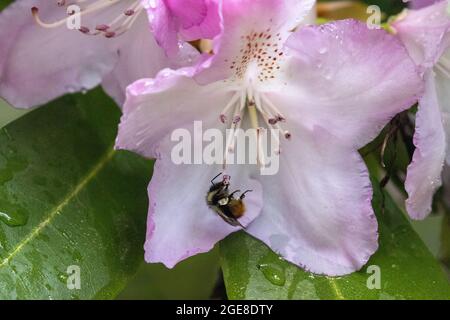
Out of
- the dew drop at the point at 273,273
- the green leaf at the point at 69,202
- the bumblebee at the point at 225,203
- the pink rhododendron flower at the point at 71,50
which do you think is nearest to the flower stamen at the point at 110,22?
the pink rhododendron flower at the point at 71,50

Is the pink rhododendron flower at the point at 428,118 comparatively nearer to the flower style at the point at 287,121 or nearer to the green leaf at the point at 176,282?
the flower style at the point at 287,121

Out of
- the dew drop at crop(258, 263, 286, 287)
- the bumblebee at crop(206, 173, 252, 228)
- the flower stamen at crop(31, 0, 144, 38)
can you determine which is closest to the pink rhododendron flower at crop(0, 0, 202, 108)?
the flower stamen at crop(31, 0, 144, 38)

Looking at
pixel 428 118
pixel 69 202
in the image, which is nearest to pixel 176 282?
pixel 69 202

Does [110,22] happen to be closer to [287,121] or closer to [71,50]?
[71,50]

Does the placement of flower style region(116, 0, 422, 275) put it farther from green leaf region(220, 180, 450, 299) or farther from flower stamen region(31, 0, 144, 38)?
flower stamen region(31, 0, 144, 38)
